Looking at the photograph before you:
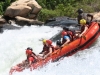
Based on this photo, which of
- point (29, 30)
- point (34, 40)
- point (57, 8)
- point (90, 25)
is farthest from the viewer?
point (57, 8)

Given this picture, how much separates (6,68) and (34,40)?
280cm

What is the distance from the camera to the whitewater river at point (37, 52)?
9039 millimetres

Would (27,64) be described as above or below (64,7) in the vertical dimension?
above

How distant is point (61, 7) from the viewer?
58.1 ft

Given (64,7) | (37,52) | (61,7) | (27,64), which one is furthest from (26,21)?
(27,64)

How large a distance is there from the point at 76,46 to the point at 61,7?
7622 mm

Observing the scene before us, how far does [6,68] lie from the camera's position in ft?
34.2

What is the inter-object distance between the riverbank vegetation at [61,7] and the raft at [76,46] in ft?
19.3

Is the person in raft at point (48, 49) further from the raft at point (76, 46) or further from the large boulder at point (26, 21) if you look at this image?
the large boulder at point (26, 21)

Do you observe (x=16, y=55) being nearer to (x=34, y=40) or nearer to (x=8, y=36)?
(x=34, y=40)

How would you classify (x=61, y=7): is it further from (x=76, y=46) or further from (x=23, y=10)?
(x=76, y=46)

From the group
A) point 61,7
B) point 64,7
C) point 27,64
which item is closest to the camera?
point 27,64

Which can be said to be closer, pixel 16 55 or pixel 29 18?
pixel 16 55

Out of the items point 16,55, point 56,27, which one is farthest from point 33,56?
point 56,27
